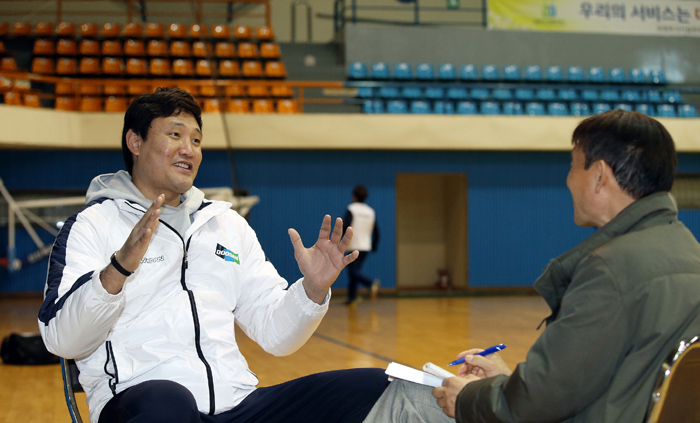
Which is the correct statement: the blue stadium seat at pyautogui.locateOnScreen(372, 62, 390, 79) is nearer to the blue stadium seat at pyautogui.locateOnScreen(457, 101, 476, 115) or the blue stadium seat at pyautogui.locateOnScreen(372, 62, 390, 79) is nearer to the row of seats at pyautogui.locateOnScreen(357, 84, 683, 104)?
the row of seats at pyautogui.locateOnScreen(357, 84, 683, 104)

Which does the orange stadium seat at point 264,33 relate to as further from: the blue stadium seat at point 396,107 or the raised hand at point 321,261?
the raised hand at point 321,261

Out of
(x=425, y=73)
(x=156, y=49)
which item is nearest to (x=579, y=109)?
(x=425, y=73)

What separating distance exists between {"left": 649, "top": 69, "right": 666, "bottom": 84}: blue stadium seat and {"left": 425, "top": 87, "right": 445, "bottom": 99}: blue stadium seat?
4.28 metres

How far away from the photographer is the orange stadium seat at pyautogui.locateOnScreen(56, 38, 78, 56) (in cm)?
1142

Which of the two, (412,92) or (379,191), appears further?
(412,92)

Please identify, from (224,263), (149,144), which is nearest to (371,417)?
(224,263)

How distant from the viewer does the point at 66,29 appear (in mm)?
11898

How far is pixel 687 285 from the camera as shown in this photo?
1307 mm

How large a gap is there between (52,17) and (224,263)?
12708 millimetres

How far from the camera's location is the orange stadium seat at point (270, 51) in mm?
12008

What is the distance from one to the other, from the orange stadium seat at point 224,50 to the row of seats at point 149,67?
16cm

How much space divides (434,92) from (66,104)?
623 centimetres

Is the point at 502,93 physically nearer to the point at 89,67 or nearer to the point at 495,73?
the point at 495,73

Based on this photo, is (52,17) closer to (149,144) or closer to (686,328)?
(149,144)
